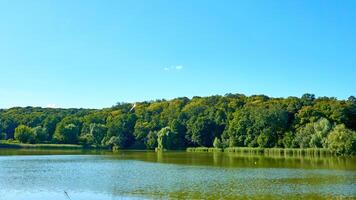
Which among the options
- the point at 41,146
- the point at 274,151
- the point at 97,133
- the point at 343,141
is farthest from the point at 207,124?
the point at 343,141

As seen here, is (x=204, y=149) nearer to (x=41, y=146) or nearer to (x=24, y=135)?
(x=41, y=146)

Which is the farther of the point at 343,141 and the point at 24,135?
the point at 24,135

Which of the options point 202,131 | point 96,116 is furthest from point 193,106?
point 96,116

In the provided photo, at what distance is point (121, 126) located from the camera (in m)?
128

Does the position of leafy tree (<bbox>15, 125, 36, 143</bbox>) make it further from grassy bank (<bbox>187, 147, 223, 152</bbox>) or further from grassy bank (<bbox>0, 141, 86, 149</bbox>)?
grassy bank (<bbox>187, 147, 223, 152</bbox>)

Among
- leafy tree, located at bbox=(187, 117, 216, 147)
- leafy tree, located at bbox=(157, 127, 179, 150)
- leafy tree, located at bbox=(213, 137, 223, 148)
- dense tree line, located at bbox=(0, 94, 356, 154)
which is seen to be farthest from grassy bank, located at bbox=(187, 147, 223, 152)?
leafy tree, located at bbox=(157, 127, 179, 150)

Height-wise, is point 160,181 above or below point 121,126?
below

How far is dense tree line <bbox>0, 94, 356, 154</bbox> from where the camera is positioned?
85.9 meters

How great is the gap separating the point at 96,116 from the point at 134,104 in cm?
1960

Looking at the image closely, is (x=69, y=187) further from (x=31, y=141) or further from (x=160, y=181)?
(x=31, y=141)

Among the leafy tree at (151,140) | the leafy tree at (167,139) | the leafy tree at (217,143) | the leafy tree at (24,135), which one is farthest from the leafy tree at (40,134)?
the leafy tree at (217,143)

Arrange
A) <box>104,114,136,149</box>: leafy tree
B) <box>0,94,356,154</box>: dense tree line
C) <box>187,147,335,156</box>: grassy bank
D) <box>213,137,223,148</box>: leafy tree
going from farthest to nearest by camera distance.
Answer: <box>104,114,136,149</box>: leafy tree → <box>213,137,223,148</box>: leafy tree → <box>0,94,356,154</box>: dense tree line → <box>187,147,335,156</box>: grassy bank

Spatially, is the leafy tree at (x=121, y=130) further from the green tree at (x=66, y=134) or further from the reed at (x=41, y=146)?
the green tree at (x=66, y=134)

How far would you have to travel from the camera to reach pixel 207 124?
367 ft
